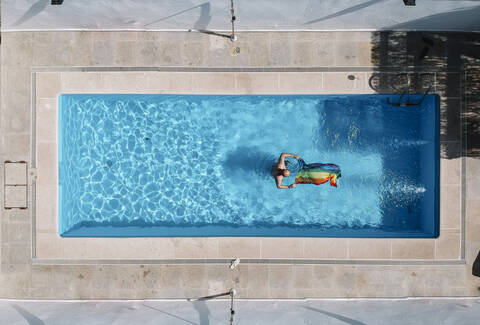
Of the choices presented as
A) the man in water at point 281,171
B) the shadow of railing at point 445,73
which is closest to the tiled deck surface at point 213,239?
the shadow of railing at point 445,73

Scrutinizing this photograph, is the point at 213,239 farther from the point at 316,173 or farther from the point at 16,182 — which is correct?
the point at 16,182

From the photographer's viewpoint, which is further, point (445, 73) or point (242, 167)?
point (242, 167)

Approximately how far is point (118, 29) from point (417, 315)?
6.86m

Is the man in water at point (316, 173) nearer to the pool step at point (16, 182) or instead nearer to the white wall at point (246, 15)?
the white wall at point (246, 15)

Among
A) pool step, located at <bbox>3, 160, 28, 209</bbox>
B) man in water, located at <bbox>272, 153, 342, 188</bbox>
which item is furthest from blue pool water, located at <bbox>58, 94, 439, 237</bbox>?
pool step, located at <bbox>3, 160, 28, 209</bbox>

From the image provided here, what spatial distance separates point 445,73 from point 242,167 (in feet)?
12.9

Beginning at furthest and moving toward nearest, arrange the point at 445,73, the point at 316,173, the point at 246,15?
the point at 316,173 → the point at 445,73 → the point at 246,15

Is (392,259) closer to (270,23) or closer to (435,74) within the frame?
(435,74)

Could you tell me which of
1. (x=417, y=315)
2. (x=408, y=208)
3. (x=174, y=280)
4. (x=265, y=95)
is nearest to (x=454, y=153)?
(x=408, y=208)

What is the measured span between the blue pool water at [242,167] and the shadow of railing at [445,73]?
39cm

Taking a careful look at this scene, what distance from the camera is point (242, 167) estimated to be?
231 inches

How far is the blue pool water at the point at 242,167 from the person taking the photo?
576 cm

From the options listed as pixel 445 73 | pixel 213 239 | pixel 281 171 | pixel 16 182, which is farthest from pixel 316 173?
pixel 16 182

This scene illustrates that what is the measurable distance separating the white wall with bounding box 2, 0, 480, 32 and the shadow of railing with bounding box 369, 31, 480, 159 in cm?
22
